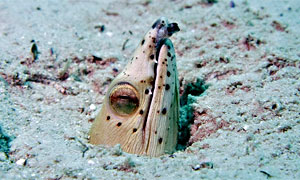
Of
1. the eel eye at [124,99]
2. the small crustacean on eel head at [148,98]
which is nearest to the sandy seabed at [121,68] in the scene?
the small crustacean on eel head at [148,98]

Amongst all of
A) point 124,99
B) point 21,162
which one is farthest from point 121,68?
point 21,162

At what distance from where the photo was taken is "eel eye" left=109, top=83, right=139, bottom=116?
2.57 m

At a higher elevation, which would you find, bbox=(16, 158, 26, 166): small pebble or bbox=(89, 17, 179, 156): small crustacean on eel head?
bbox=(89, 17, 179, 156): small crustacean on eel head

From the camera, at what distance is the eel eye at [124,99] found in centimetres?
257

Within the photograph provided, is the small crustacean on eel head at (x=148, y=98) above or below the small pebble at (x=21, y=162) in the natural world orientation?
above

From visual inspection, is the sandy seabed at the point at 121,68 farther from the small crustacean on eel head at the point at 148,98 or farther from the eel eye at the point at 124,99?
the eel eye at the point at 124,99

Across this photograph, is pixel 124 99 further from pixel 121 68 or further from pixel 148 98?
pixel 121 68

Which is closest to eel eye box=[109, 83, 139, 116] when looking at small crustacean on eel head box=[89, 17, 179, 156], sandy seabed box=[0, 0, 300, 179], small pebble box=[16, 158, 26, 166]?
small crustacean on eel head box=[89, 17, 179, 156]

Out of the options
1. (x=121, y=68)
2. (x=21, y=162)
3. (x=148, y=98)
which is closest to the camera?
(x=21, y=162)

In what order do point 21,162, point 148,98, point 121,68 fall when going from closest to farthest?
point 21,162 → point 148,98 → point 121,68

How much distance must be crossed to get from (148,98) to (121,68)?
195 cm

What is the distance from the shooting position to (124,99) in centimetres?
259

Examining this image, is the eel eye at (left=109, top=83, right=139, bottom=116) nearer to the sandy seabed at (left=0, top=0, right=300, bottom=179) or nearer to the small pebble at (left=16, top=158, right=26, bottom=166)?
the sandy seabed at (left=0, top=0, right=300, bottom=179)

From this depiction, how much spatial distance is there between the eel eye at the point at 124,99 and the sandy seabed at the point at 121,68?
0.37 m
